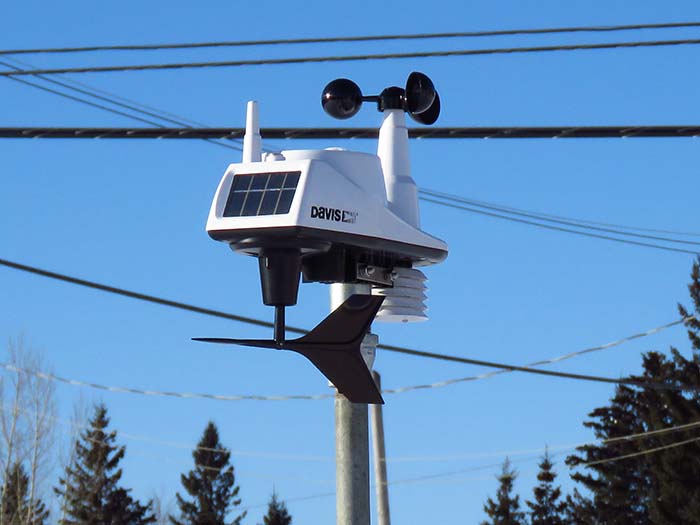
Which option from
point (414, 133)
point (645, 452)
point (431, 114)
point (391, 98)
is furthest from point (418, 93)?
point (645, 452)

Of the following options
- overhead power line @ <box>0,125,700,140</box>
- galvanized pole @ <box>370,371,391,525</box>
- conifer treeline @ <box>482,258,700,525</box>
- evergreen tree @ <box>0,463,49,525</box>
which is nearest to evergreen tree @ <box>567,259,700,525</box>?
conifer treeline @ <box>482,258,700,525</box>

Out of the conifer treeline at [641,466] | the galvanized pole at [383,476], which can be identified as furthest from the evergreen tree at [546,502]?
the galvanized pole at [383,476]

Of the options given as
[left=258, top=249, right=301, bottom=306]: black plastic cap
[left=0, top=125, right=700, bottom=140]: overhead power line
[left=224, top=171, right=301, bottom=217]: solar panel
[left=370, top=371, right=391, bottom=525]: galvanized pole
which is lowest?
[left=258, top=249, right=301, bottom=306]: black plastic cap

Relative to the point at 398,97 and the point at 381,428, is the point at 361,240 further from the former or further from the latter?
the point at 381,428

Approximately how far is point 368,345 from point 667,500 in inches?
1957

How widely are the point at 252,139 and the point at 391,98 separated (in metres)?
0.65

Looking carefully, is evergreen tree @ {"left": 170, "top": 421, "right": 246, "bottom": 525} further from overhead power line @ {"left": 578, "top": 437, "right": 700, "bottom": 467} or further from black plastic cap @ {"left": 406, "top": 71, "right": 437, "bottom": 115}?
black plastic cap @ {"left": 406, "top": 71, "right": 437, "bottom": 115}

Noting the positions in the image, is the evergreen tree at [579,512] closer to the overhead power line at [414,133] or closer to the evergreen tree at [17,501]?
the evergreen tree at [17,501]

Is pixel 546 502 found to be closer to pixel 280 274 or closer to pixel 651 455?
pixel 651 455

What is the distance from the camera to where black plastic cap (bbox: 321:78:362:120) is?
5.35m

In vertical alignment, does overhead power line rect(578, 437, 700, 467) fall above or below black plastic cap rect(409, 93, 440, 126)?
above

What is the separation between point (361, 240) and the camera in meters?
4.89

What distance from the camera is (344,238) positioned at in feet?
15.8

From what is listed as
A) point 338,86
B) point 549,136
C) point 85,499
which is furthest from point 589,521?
point 338,86
